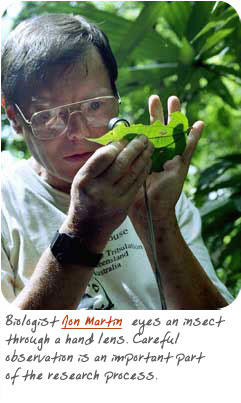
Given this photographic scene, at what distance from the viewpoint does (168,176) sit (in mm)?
916

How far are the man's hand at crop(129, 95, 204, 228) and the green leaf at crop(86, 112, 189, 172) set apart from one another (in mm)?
37

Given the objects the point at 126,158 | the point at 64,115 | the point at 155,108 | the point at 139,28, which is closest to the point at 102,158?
the point at 126,158

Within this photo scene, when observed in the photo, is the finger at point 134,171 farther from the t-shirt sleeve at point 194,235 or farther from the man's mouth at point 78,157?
the t-shirt sleeve at point 194,235

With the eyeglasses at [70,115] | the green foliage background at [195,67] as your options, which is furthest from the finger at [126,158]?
the green foliage background at [195,67]

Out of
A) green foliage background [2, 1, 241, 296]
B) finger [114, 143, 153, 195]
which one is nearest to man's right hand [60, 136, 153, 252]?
finger [114, 143, 153, 195]

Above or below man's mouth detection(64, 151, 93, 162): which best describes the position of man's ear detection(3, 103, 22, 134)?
below

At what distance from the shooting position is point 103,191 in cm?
79

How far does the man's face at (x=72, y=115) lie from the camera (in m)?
1.02

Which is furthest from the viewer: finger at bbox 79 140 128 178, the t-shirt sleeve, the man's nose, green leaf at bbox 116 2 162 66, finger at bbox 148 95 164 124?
green leaf at bbox 116 2 162 66

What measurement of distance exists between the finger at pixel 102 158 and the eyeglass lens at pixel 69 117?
234mm

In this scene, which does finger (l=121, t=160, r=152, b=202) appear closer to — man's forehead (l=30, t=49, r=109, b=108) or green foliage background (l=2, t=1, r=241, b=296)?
man's forehead (l=30, t=49, r=109, b=108)

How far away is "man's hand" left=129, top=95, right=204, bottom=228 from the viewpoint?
0.90m

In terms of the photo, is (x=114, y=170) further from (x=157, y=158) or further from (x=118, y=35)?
(x=118, y=35)
